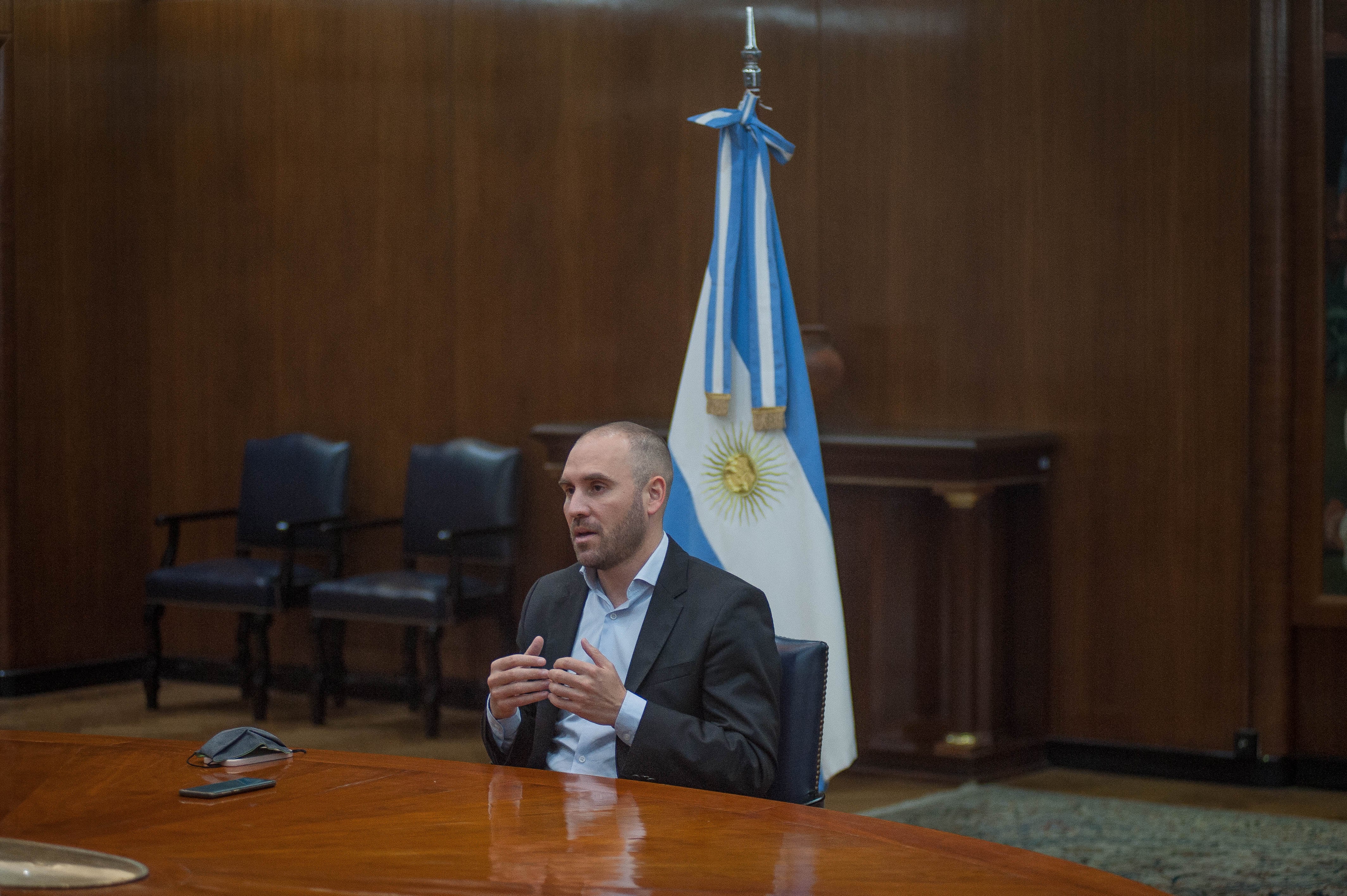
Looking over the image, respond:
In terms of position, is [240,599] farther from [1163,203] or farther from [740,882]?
[740,882]

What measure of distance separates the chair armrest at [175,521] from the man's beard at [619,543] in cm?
434

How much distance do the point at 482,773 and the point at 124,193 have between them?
5682mm

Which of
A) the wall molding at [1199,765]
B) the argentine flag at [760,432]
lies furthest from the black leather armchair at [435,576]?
the wall molding at [1199,765]

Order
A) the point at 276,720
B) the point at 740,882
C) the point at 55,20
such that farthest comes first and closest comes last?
the point at 55,20
the point at 276,720
the point at 740,882

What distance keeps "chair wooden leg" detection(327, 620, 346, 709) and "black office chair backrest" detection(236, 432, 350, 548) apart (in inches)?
16.8

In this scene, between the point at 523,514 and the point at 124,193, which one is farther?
the point at 124,193

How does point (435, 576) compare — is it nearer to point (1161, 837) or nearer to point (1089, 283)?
point (1089, 283)

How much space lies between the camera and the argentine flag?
4.17 meters

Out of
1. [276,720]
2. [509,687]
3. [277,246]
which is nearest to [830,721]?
[509,687]

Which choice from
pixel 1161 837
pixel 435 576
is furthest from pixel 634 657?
pixel 435 576

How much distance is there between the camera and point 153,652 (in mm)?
6547

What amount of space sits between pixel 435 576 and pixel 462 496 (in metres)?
0.34

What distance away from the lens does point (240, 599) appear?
247 inches

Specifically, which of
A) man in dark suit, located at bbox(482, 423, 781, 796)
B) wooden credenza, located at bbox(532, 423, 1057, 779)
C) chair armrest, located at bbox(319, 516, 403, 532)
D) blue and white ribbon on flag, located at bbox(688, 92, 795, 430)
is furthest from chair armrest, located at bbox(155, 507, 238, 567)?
man in dark suit, located at bbox(482, 423, 781, 796)
